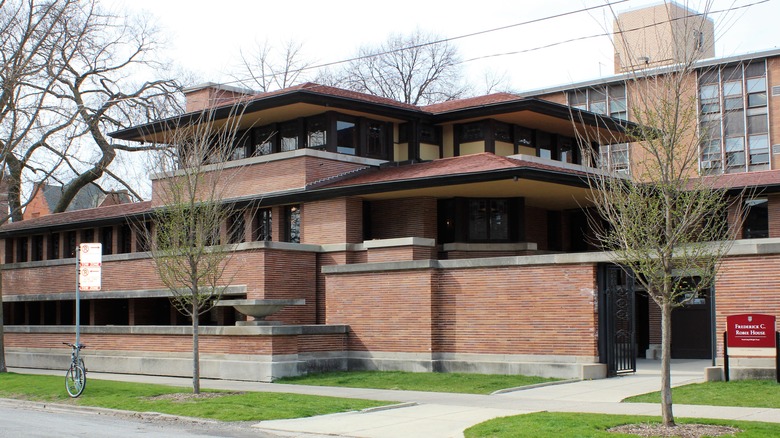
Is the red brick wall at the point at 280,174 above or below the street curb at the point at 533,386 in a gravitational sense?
above

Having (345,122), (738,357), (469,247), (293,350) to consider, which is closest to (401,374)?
(293,350)

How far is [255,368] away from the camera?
24.4 meters

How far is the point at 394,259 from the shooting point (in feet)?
90.6

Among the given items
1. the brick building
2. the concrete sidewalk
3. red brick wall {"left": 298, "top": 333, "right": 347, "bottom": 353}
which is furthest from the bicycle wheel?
red brick wall {"left": 298, "top": 333, "right": 347, "bottom": 353}

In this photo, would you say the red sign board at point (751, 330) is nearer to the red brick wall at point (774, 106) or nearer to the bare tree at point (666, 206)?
the bare tree at point (666, 206)

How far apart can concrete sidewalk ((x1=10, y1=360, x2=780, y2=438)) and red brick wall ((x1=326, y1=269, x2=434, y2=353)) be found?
139 inches

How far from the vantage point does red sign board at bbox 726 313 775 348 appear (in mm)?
18609

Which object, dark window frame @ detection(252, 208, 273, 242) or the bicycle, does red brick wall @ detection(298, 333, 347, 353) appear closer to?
the bicycle

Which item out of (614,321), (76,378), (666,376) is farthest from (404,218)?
(666,376)

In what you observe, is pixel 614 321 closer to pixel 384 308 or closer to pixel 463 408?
pixel 463 408

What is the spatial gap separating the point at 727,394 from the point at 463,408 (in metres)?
4.94

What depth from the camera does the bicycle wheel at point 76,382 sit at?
2072cm

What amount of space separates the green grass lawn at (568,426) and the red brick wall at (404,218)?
14.9 m

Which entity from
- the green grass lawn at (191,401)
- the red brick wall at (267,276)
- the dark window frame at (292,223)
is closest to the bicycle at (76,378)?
the green grass lawn at (191,401)
